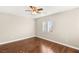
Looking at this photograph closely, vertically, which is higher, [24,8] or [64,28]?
[24,8]

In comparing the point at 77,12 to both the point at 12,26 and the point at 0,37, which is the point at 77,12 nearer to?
the point at 12,26

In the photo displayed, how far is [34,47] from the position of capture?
114 centimetres

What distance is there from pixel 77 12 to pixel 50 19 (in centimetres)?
33

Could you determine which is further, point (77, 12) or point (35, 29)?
point (35, 29)

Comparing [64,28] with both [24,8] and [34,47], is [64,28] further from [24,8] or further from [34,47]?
[24,8]

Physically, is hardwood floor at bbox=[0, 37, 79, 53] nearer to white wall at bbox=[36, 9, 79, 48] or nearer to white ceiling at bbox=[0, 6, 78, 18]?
white wall at bbox=[36, 9, 79, 48]

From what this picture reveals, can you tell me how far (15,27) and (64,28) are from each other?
0.61 m

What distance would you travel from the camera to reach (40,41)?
3.90ft

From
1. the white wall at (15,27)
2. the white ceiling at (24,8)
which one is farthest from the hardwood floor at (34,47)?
the white ceiling at (24,8)

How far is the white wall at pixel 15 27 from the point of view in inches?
42.7

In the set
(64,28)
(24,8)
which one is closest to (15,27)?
(24,8)

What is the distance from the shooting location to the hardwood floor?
3.67ft
